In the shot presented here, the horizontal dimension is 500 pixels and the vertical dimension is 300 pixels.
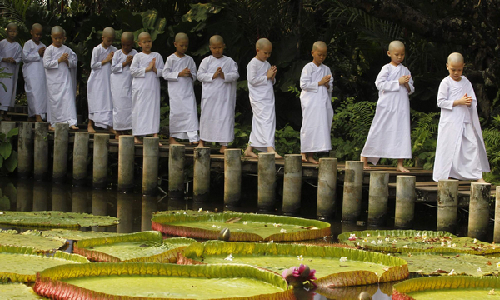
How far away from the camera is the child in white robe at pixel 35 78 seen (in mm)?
14852

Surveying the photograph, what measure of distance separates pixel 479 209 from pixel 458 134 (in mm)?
1494

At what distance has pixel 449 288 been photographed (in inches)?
217

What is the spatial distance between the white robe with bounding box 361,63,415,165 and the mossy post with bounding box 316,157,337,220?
1.05m

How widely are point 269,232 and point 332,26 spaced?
23.9 ft

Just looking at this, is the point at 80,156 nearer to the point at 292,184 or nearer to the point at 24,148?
the point at 24,148

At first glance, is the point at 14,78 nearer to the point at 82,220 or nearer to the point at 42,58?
the point at 42,58

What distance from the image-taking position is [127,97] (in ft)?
45.8

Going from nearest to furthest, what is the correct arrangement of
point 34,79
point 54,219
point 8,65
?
point 54,219, point 34,79, point 8,65

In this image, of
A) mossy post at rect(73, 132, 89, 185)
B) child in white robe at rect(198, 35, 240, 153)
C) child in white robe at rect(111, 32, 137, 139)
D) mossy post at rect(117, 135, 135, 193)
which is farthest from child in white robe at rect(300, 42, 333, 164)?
child in white robe at rect(111, 32, 137, 139)

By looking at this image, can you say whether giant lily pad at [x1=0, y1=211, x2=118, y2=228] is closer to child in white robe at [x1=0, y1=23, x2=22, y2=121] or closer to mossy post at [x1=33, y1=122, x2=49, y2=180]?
mossy post at [x1=33, y1=122, x2=49, y2=180]

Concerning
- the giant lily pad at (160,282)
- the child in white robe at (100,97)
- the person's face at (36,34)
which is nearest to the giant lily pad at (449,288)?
the giant lily pad at (160,282)

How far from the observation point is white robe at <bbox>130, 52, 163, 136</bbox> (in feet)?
42.8

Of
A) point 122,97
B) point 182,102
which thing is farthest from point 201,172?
point 122,97

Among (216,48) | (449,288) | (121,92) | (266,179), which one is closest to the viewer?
(449,288)
